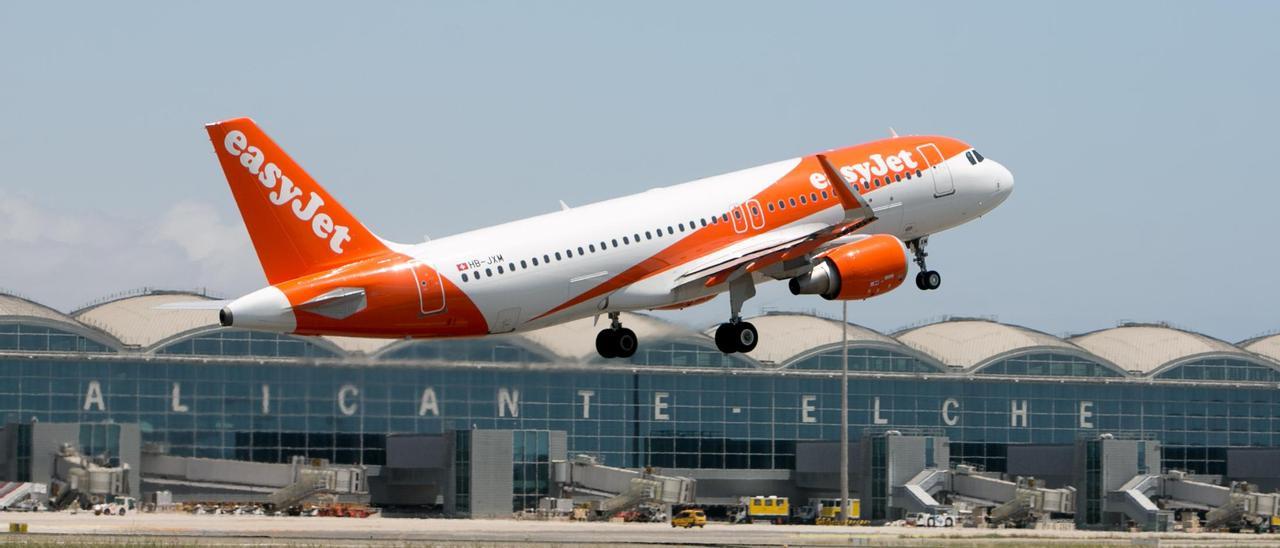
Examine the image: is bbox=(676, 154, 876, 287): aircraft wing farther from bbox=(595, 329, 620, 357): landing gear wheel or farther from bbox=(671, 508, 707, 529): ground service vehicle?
bbox=(671, 508, 707, 529): ground service vehicle

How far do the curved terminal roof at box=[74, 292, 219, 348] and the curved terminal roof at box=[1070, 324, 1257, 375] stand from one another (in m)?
72.4

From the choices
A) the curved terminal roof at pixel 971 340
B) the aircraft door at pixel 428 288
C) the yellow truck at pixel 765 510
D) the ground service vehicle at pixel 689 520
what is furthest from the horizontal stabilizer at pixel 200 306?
the curved terminal roof at pixel 971 340

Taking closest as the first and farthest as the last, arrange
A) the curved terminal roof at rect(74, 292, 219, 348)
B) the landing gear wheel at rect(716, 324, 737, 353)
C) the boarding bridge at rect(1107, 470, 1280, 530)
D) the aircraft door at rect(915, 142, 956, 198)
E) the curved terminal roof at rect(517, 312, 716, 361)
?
1. the landing gear wheel at rect(716, 324, 737, 353)
2. the aircraft door at rect(915, 142, 956, 198)
3. the curved terminal roof at rect(517, 312, 716, 361)
4. the curved terminal roof at rect(74, 292, 219, 348)
5. the boarding bridge at rect(1107, 470, 1280, 530)

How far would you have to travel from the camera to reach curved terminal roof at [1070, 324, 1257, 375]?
513ft

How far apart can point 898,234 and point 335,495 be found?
58.7 meters

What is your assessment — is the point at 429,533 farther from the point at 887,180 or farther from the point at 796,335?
the point at 796,335

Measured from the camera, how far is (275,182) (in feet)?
167

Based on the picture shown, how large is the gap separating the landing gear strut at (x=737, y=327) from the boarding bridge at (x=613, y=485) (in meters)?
61.1

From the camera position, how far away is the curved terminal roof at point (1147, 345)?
156 m

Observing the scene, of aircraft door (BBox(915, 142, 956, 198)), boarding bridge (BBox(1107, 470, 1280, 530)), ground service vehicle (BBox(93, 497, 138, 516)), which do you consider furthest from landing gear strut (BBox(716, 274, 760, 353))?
boarding bridge (BBox(1107, 470, 1280, 530))

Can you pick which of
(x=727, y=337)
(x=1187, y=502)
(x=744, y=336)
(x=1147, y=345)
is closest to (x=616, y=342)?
(x=727, y=337)

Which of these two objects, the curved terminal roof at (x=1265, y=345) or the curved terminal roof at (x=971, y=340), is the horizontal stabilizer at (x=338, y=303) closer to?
the curved terminal roof at (x=971, y=340)

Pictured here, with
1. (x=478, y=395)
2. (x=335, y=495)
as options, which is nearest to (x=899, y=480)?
(x=335, y=495)

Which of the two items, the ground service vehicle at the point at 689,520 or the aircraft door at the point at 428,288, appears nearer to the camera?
the aircraft door at the point at 428,288
